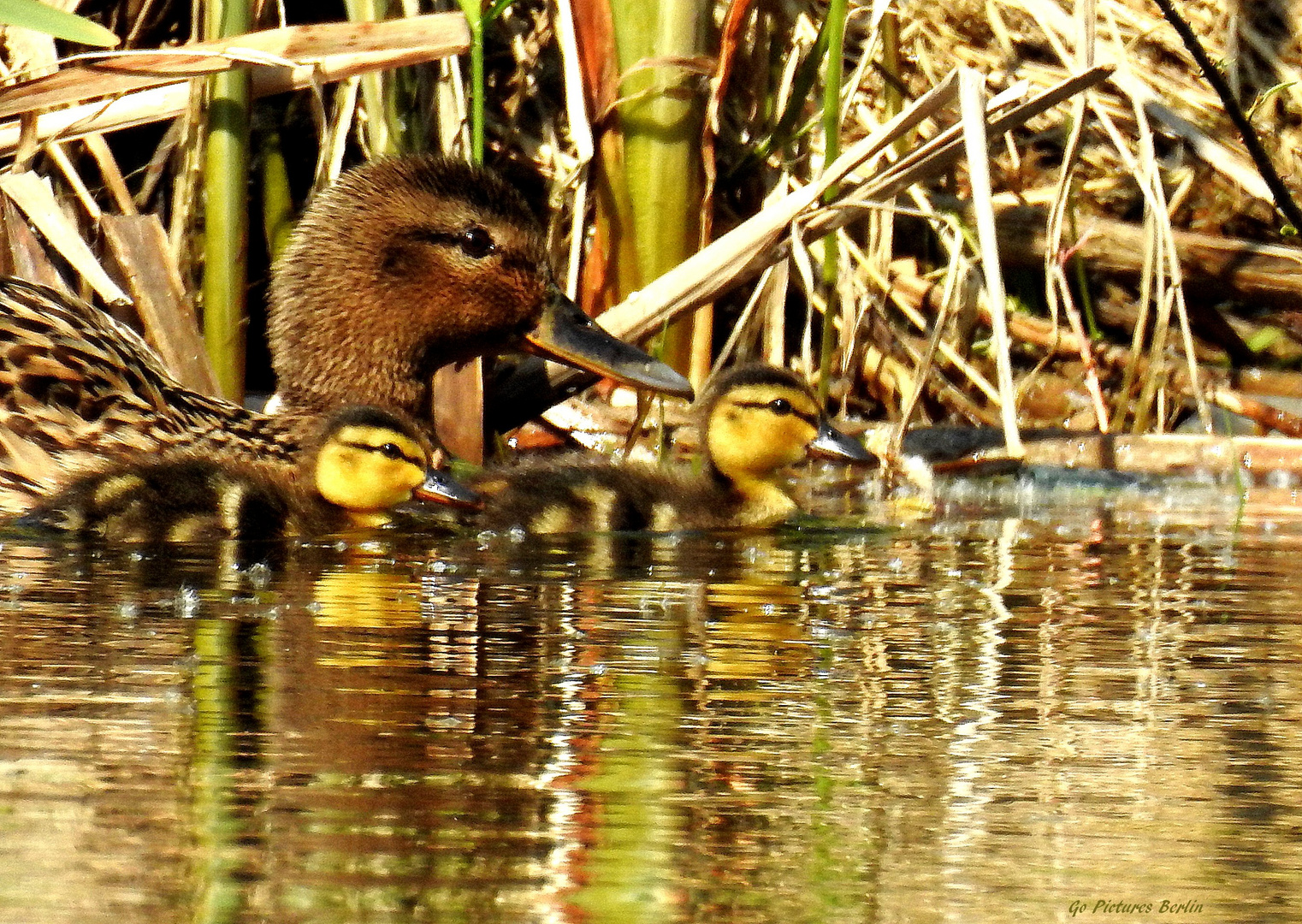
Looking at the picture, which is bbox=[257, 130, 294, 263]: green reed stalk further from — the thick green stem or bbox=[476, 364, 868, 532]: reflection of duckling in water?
bbox=[476, 364, 868, 532]: reflection of duckling in water

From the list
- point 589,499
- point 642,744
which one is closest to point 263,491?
point 589,499

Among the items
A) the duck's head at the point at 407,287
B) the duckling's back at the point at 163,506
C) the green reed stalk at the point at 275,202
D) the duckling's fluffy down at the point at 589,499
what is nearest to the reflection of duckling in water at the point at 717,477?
the duckling's fluffy down at the point at 589,499

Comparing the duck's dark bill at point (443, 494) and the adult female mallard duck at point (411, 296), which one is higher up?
the adult female mallard duck at point (411, 296)

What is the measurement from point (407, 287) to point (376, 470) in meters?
0.71

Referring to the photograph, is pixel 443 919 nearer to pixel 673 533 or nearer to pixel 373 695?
pixel 373 695

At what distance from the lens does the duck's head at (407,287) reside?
4.62 metres

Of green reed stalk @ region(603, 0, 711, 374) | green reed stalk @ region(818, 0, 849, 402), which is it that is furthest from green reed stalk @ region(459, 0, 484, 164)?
green reed stalk @ region(818, 0, 849, 402)

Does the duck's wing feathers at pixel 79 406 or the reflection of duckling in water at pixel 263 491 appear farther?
the duck's wing feathers at pixel 79 406

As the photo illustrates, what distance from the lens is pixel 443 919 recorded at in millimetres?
1507

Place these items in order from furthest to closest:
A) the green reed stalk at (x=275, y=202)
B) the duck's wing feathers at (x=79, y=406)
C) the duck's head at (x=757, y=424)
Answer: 1. the green reed stalk at (x=275, y=202)
2. the duck's head at (x=757, y=424)
3. the duck's wing feathers at (x=79, y=406)

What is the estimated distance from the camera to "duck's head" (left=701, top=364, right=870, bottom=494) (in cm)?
439

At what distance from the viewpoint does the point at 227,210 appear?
4.68 metres

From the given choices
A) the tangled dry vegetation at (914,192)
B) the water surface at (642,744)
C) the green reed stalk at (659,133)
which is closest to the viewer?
the water surface at (642,744)

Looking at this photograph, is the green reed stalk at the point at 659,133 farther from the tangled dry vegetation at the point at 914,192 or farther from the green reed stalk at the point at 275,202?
the green reed stalk at the point at 275,202
